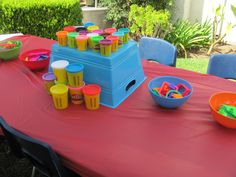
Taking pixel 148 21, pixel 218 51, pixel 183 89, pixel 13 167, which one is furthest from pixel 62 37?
pixel 218 51

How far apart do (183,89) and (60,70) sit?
74 cm

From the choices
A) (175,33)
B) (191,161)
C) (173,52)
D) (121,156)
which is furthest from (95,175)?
(175,33)

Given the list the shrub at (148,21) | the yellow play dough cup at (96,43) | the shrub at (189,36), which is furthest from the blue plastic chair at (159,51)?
the shrub at (189,36)

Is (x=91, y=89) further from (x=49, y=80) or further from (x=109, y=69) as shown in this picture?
(x=49, y=80)

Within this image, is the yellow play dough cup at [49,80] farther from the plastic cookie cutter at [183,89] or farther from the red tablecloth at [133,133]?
the plastic cookie cutter at [183,89]

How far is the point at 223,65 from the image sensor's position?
6.81 ft

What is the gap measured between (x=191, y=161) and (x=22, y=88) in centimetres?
115

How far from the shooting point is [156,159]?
3.70ft

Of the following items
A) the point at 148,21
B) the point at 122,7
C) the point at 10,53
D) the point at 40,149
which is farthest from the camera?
the point at 122,7

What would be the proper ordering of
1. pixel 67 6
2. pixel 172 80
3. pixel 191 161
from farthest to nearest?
pixel 67 6
pixel 172 80
pixel 191 161

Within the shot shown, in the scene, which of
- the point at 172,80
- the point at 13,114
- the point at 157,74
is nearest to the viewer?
the point at 13,114

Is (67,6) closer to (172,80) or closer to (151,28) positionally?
(151,28)

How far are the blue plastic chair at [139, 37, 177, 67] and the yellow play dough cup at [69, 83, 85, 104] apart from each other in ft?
3.58

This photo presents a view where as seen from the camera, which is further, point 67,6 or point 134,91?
point 67,6
